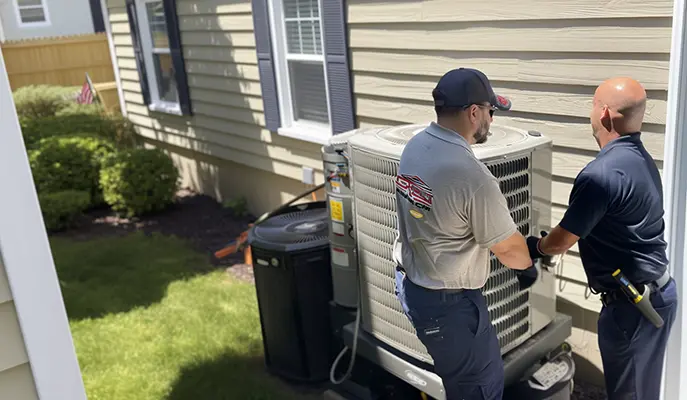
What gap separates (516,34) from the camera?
12.6 ft


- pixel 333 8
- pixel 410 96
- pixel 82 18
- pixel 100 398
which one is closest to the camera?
pixel 100 398

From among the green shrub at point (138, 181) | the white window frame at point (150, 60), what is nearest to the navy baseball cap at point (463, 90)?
the green shrub at point (138, 181)

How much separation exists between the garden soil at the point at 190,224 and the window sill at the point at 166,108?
1.26 metres

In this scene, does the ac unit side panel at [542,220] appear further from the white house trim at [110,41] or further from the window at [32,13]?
the window at [32,13]

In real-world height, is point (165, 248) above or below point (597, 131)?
below

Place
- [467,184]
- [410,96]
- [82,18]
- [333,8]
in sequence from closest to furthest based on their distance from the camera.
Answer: [467,184], [410,96], [333,8], [82,18]

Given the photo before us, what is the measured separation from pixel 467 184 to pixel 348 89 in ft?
10.4

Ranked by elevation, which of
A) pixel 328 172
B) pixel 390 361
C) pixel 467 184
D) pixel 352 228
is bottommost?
pixel 390 361

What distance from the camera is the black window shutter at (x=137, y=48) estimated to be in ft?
28.4

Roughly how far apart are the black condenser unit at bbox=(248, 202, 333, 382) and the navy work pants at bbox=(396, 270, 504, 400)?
1360mm

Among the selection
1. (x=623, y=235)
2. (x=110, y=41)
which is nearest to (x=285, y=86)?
(x=623, y=235)

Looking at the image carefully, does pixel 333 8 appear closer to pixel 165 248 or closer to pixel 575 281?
pixel 575 281

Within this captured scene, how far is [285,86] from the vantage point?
6301mm

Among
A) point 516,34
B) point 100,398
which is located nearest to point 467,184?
point 516,34
